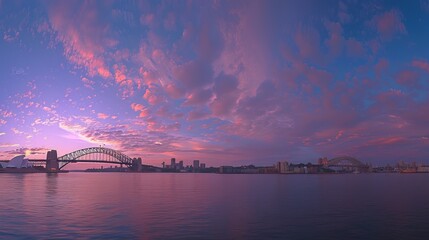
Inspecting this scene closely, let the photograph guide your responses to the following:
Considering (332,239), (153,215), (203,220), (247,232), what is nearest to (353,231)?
(332,239)

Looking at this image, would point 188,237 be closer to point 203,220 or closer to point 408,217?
point 203,220

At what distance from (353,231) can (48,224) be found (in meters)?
23.7

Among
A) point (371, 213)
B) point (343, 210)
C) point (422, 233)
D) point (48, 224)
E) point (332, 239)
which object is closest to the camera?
point (332, 239)

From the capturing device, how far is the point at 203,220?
29.7 m

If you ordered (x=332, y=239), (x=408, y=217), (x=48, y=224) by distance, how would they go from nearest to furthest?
(x=332, y=239), (x=48, y=224), (x=408, y=217)

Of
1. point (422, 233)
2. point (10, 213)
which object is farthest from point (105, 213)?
point (422, 233)

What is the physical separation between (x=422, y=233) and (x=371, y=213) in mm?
9715

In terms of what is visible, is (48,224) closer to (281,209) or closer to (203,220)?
(203,220)

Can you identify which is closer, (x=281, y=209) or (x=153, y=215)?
(x=153, y=215)

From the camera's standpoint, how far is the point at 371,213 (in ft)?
111

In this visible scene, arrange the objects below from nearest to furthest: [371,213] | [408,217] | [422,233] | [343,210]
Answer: [422,233] < [408,217] < [371,213] < [343,210]

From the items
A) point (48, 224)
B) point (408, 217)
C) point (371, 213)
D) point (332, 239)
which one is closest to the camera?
point (332, 239)

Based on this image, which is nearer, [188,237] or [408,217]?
[188,237]

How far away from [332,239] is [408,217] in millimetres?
13201
